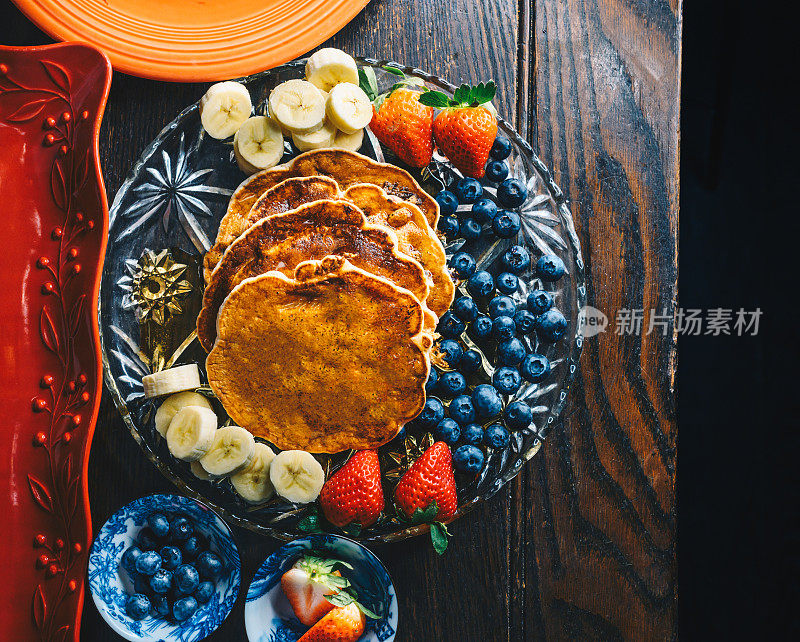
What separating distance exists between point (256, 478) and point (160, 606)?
32cm

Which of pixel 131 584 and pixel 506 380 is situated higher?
pixel 506 380

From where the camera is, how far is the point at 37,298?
1431mm

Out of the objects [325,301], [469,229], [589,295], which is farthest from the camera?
[589,295]

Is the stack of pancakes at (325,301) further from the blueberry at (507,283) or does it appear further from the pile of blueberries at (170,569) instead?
the pile of blueberries at (170,569)

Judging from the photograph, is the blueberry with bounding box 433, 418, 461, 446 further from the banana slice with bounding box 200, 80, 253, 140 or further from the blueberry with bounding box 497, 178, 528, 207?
the banana slice with bounding box 200, 80, 253, 140

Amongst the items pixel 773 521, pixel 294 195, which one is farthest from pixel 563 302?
pixel 773 521

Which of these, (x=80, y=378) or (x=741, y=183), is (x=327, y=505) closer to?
(x=80, y=378)

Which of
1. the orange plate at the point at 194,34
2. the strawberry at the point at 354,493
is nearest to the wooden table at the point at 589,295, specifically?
the orange plate at the point at 194,34

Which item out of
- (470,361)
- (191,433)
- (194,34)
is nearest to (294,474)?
(191,433)

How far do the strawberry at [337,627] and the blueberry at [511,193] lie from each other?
0.91 m

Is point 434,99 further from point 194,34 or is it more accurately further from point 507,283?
point 194,34

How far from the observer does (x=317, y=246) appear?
4.46ft

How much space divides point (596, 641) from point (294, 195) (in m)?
1.21

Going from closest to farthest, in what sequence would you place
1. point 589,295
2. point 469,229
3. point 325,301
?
point 325,301 → point 469,229 → point 589,295
